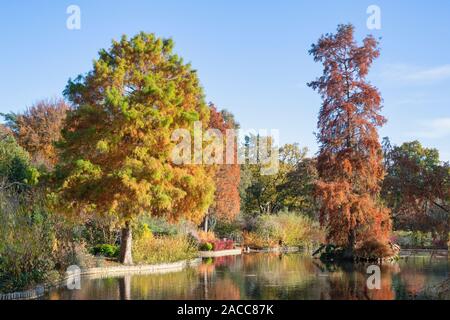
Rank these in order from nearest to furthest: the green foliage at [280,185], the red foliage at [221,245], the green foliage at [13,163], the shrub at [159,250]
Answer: the shrub at [159,250] → the green foliage at [13,163] → the red foliage at [221,245] → the green foliage at [280,185]

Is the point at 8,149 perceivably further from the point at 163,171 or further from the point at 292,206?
the point at 292,206

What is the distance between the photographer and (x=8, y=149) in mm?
22625

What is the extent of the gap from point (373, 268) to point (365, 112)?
706 centimetres

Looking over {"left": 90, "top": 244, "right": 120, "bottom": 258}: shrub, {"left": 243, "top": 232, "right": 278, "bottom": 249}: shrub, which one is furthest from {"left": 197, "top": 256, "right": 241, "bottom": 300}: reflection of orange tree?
{"left": 243, "top": 232, "right": 278, "bottom": 249}: shrub

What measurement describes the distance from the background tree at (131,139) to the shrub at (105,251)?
0.98 metres

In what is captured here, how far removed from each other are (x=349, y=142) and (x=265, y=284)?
10.7 meters

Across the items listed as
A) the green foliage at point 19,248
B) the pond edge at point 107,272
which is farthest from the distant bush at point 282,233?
the green foliage at point 19,248

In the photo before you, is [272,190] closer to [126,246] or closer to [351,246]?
[351,246]

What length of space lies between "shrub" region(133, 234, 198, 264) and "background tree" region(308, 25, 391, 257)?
5971 millimetres

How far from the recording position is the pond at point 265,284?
11.9m

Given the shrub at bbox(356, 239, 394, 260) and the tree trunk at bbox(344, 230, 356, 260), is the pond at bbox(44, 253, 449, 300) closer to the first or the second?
the shrub at bbox(356, 239, 394, 260)

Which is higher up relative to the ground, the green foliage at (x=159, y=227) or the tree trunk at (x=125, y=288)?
the green foliage at (x=159, y=227)

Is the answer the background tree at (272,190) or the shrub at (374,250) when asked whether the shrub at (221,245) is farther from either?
the background tree at (272,190)

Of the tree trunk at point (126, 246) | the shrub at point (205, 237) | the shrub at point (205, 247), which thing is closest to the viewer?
the tree trunk at point (126, 246)
